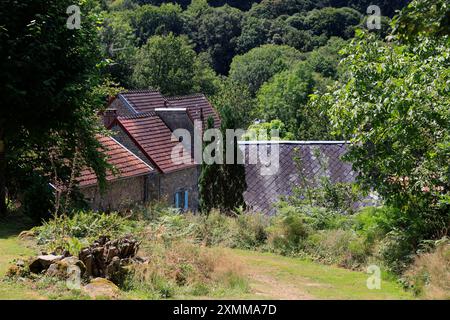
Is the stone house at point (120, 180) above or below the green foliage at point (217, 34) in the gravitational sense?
below

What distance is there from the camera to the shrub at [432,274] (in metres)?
11.0

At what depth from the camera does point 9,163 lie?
17109mm

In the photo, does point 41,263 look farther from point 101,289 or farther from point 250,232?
point 250,232

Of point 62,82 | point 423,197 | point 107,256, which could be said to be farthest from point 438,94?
point 62,82

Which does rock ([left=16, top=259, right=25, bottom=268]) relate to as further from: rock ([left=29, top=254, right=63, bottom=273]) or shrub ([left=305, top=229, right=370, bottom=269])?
shrub ([left=305, top=229, right=370, bottom=269])

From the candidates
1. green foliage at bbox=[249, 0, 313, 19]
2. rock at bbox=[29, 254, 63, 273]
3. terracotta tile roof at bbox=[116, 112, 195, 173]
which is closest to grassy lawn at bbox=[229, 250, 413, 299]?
rock at bbox=[29, 254, 63, 273]

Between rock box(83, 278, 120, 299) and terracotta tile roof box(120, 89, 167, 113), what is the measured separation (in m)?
Answer: 23.2

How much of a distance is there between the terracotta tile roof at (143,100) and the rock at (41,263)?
22.7 m

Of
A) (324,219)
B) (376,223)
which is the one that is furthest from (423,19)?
(324,219)

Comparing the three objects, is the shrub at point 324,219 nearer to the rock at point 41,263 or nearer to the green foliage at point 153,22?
the rock at point 41,263

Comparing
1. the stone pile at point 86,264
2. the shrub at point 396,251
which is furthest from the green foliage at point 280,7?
the stone pile at point 86,264

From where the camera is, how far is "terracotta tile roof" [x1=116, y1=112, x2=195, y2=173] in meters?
26.1

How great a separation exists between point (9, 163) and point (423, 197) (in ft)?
35.2

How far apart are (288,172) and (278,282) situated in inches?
509
